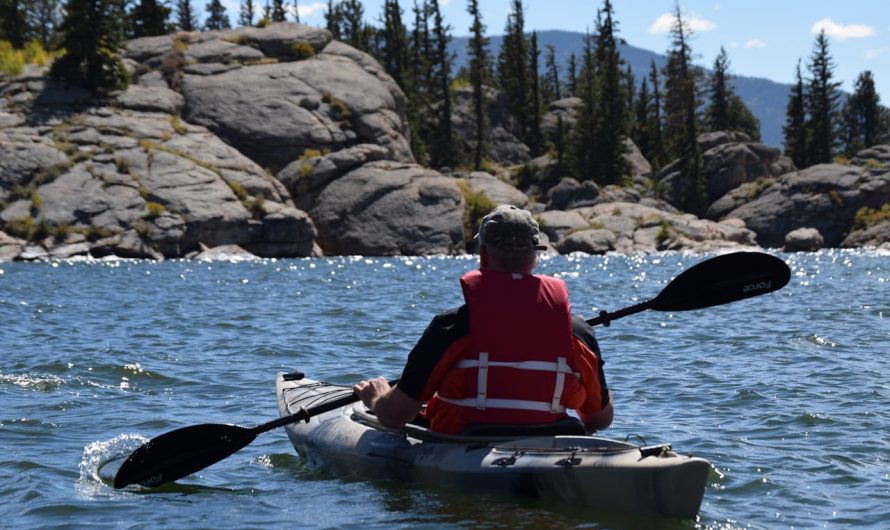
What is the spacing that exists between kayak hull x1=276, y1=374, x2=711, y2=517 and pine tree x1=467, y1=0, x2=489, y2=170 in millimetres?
53721

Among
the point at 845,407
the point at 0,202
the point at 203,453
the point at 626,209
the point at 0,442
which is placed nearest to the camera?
the point at 203,453

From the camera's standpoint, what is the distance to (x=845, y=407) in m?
8.70

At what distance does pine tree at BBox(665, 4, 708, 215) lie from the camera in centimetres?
5628

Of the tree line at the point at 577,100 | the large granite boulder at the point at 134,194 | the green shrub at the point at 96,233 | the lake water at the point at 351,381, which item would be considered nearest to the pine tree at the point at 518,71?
the tree line at the point at 577,100

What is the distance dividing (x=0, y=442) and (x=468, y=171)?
51.5m

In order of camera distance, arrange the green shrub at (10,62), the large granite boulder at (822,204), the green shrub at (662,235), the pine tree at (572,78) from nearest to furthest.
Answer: the green shrub at (10,62)
the green shrub at (662,235)
the large granite boulder at (822,204)
the pine tree at (572,78)

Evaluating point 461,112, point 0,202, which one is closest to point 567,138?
point 461,112

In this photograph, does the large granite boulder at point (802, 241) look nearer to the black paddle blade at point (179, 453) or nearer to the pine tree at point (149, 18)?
the pine tree at point (149, 18)

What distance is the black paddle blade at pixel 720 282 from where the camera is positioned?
22.7ft

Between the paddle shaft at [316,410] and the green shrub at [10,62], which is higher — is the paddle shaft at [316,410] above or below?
below

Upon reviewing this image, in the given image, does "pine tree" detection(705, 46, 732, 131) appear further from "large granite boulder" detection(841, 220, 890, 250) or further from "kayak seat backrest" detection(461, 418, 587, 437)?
"kayak seat backrest" detection(461, 418, 587, 437)

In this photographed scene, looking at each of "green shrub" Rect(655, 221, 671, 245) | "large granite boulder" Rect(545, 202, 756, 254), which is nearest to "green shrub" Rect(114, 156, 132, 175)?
"large granite boulder" Rect(545, 202, 756, 254)

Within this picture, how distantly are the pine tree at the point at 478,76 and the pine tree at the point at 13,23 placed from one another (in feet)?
81.2

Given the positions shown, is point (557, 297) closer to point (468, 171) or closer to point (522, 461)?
point (522, 461)
